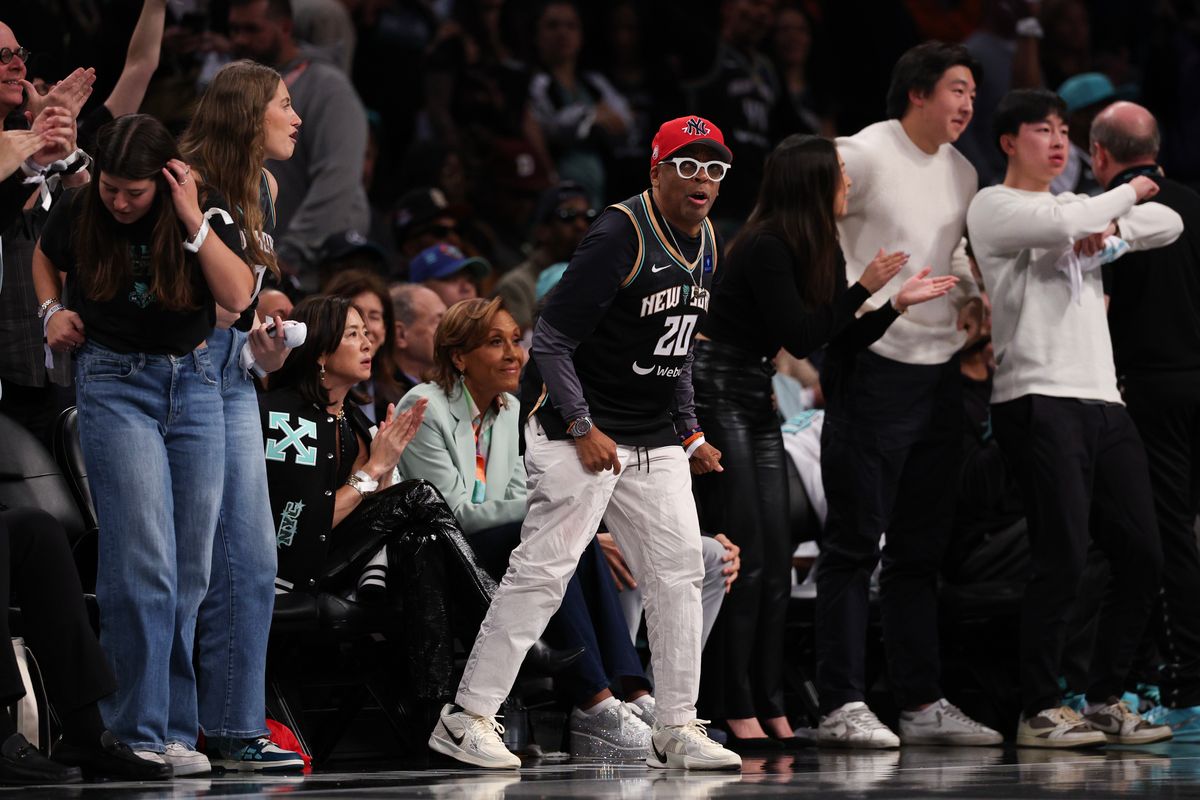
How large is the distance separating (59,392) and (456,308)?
1376 mm

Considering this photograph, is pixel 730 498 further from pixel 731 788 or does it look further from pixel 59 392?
pixel 59 392

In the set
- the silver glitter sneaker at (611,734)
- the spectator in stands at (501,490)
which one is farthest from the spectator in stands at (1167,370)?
the silver glitter sneaker at (611,734)

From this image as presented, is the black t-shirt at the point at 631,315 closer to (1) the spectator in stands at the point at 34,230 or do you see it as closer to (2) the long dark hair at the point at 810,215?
(2) the long dark hair at the point at 810,215

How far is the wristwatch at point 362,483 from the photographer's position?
5.70 meters

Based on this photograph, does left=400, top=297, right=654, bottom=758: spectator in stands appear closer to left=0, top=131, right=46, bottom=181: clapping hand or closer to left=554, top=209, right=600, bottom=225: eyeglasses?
left=0, top=131, right=46, bottom=181: clapping hand

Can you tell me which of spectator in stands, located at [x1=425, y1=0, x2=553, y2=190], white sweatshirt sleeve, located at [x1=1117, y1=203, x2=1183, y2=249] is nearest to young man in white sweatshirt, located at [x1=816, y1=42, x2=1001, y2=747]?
white sweatshirt sleeve, located at [x1=1117, y1=203, x2=1183, y2=249]

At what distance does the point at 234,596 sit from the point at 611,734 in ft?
4.38

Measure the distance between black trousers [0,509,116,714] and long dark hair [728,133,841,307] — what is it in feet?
8.66

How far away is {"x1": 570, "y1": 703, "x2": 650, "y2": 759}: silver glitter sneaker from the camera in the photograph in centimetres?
543

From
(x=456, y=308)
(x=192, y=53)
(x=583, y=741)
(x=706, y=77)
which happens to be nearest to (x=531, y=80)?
(x=706, y=77)

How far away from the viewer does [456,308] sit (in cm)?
611

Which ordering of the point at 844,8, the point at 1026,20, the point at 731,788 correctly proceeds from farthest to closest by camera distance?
the point at 844,8
the point at 1026,20
the point at 731,788

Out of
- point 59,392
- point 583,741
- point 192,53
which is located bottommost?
point 583,741

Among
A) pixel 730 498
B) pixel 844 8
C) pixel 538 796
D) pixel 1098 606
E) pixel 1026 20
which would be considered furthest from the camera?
pixel 844 8
